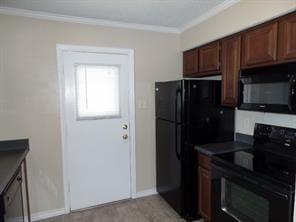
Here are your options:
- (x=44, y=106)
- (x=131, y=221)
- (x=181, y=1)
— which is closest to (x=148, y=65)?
(x=181, y=1)

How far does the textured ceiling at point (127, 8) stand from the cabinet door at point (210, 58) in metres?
0.39

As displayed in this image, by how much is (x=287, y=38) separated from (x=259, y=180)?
1.12 m

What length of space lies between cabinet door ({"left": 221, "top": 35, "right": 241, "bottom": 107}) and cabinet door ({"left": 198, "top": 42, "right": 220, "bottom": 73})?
10cm

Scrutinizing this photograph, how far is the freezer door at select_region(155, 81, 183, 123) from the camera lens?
7.81 ft

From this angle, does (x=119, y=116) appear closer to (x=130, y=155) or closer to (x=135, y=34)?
(x=130, y=155)

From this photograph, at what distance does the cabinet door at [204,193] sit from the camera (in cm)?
219

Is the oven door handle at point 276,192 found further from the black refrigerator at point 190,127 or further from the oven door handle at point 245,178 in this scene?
the black refrigerator at point 190,127

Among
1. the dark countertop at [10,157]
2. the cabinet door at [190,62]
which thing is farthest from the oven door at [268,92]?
the dark countertop at [10,157]

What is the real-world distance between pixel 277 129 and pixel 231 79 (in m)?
0.66

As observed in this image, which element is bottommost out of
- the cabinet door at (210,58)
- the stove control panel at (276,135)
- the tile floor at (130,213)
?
the tile floor at (130,213)

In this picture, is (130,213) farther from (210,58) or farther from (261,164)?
(210,58)

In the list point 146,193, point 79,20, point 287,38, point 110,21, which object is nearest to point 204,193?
point 146,193

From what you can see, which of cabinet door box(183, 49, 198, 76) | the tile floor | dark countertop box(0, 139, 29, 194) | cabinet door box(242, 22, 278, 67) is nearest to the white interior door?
the tile floor

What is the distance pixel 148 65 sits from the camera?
2947 mm
